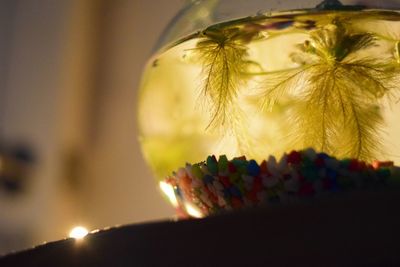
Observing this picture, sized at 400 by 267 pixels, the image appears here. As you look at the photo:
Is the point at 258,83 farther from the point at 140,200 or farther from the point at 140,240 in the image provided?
the point at 140,200

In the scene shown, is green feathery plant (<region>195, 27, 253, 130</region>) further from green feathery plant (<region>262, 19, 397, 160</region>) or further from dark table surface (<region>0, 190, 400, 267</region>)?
dark table surface (<region>0, 190, 400, 267</region>)

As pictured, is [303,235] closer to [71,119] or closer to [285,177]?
[285,177]

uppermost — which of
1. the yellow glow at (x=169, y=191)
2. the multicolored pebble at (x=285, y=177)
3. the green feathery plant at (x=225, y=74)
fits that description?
the green feathery plant at (x=225, y=74)

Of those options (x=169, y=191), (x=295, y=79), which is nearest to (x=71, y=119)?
(x=169, y=191)

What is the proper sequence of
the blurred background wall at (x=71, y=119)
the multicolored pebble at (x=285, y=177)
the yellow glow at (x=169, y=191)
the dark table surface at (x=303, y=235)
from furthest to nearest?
the blurred background wall at (x=71, y=119) < the yellow glow at (x=169, y=191) < the multicolored pebble at (x=285, y=177) < the dark table surface at (x=303, y=235)

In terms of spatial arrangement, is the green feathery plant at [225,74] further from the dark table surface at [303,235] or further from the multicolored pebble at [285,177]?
the dark table surface at [303,235]

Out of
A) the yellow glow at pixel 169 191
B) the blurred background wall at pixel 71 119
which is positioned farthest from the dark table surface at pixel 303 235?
the blurred background wall at pixel 71 119
